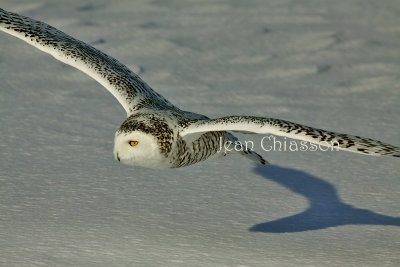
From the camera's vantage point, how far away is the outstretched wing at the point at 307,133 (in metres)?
7.41

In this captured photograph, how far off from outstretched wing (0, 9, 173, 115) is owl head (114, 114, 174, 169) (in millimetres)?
711

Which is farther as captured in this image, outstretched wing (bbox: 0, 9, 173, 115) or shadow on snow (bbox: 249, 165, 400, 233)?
shadow on snow (bbox: 249, 165, 400, 233)

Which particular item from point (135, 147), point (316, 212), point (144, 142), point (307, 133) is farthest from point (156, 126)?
point (316, 212)

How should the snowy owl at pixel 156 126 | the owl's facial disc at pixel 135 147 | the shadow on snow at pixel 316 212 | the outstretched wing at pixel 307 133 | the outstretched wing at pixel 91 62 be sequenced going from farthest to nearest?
the shadow on snow at pixel 316 212, the outstretched wing at pixel 91 62, the owl's facial disc at pixel 135 147, the snowy owl at pixel 156 126, the outstretched wing at pixel 307 133

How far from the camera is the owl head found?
847 cm

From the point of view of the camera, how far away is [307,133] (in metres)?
7.66

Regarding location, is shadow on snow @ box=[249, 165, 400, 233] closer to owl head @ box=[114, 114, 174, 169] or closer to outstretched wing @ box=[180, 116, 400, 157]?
owl head @ box=[114, 114, 174, 169]

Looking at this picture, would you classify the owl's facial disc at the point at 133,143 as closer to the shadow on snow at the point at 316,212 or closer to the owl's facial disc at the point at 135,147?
the owl's facial disc at the point at 135,147

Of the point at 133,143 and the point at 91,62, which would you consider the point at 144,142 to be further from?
the point at 91,62

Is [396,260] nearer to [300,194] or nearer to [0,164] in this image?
[300,194]

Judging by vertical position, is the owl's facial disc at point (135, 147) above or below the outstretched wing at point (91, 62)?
below

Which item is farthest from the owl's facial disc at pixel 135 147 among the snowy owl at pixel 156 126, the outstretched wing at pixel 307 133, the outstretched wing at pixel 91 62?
the outstretched wing at pixel 91 62

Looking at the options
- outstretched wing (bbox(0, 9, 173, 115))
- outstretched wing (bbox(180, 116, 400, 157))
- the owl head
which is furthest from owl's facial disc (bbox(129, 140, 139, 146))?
outstretched wing (bbox(0, 9, 173, 115))

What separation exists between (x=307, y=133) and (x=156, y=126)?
6.11 feet
